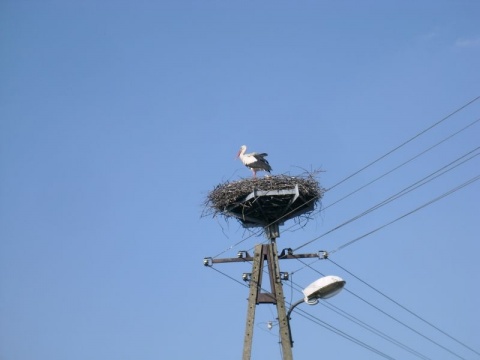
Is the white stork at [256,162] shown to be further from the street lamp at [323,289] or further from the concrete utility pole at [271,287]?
the street lamp at [323,289]

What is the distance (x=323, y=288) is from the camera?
11312mm

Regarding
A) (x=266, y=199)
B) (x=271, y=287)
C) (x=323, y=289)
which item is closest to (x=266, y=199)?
(x=266, y=199)

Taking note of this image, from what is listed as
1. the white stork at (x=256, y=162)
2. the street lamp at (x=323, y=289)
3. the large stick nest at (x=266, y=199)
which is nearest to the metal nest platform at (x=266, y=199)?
the large stick nest at (x=266, y=199)

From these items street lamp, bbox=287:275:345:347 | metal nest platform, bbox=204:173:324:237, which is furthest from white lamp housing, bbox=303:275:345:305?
metal nest platform, bbox=204:173:324:237

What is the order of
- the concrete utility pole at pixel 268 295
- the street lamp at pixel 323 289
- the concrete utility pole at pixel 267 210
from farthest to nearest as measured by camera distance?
1. the concrete utility pole at pixel 267 210
2. the concrete utility pole at pixel 268 295
3. the street lamp at pixel 323 289

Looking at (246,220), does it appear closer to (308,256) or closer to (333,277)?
(308,256)

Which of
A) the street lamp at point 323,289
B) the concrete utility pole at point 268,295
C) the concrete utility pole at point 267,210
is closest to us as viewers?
the street lamp at point 323,289

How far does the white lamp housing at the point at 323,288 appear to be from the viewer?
11.3 metres

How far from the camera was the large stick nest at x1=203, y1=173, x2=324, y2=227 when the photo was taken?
559 inches

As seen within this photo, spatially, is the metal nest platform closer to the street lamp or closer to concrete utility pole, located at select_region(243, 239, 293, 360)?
concrete utility pole, located at select_region(243, 239, 293, 360)

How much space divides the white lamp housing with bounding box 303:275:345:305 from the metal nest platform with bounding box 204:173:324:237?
3003 millimetres

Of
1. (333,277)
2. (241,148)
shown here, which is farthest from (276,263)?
(241,148)

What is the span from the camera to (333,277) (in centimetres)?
1130

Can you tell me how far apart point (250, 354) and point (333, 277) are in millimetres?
2331
